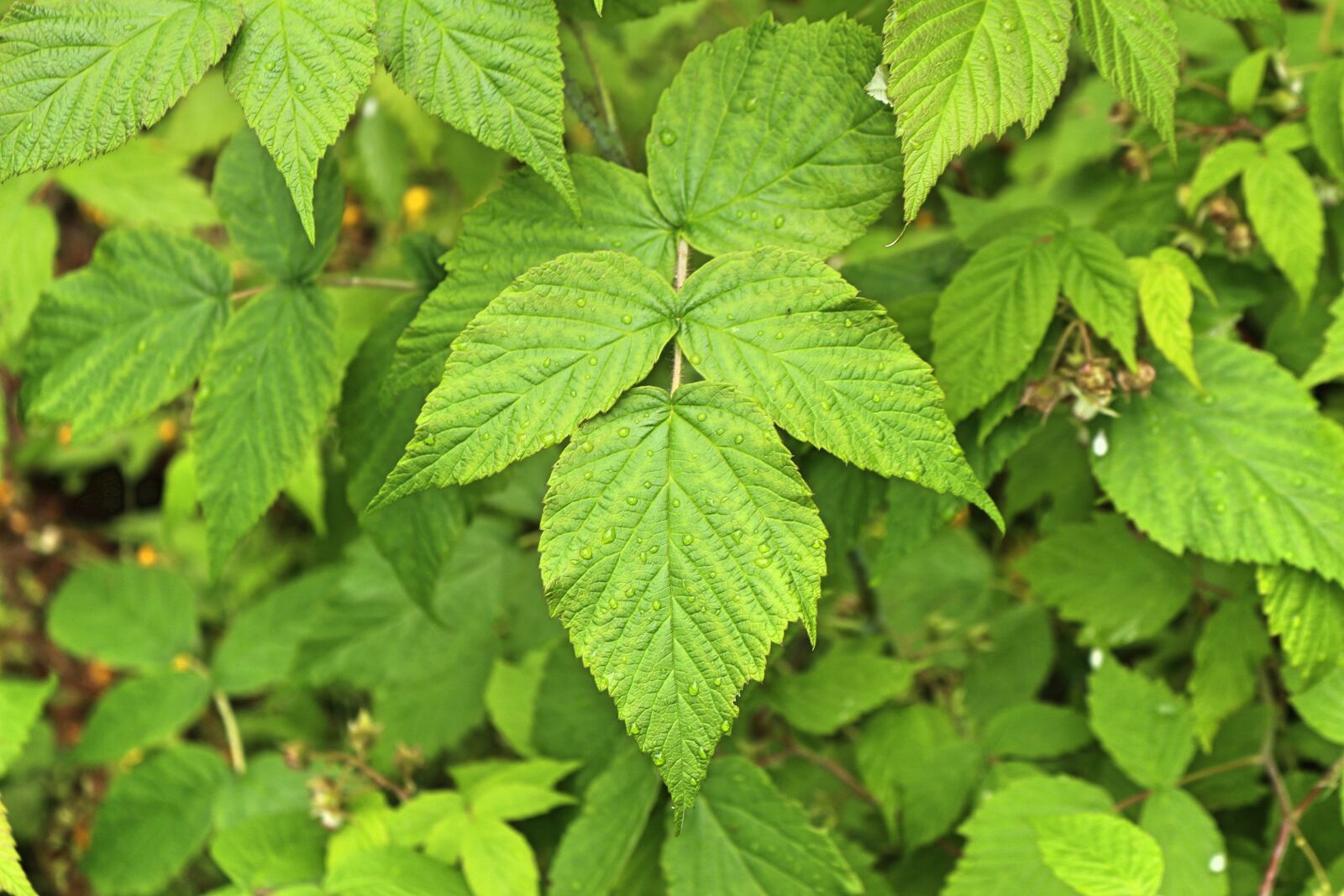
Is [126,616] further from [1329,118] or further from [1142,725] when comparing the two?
[1329,118]

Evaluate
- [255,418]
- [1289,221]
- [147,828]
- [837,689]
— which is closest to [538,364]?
[255,418]

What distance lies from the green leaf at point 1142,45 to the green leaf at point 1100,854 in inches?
34.7

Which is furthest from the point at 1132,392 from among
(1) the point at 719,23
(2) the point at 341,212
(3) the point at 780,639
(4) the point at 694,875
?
(1) the point at 719,23

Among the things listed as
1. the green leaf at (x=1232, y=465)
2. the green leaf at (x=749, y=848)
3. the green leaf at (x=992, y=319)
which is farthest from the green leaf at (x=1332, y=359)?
the green leaf at (x=749, y=848)

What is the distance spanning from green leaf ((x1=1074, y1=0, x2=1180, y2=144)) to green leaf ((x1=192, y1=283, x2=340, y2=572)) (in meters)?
1.05

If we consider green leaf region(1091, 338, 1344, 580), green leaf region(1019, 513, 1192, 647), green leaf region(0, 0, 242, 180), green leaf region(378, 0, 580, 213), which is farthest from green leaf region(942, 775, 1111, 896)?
green leaf region(0, 0, 242, 180)

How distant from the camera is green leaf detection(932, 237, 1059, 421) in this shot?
4.34 ft

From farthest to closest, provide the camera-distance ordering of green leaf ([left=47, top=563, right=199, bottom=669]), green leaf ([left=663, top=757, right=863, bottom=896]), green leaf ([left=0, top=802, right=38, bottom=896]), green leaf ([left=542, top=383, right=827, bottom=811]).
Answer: green leaf ([left=47, top=563, right=199, bottom=669])
green leaf ([left=663, top=757, right=863, bottom=896])
green leaf ([left=0, top=802, right=38, bottom=896])
green leaf ([left=542, top=383, right=827, bottom=811])

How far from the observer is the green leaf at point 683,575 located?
3.31 ft

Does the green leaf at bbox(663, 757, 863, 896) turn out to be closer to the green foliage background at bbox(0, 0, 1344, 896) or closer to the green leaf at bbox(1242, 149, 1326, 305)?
the green foliage background at bbox(0, 0, 1344, 896)

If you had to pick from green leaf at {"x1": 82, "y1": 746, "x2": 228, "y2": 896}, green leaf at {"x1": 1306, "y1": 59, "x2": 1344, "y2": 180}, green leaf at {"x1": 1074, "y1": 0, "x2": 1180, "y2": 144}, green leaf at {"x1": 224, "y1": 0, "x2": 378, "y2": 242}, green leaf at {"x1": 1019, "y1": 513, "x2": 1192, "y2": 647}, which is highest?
green leaf at {"x1": 224, "y1": 0, "x2": 378, "y2": 242}

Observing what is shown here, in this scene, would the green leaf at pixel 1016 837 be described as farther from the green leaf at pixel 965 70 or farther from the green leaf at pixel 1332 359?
the green leaf at pixel 965 70

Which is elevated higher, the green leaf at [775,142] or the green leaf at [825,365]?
the green leaf at [775,142]

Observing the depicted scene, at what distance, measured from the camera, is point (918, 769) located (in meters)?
1.80
